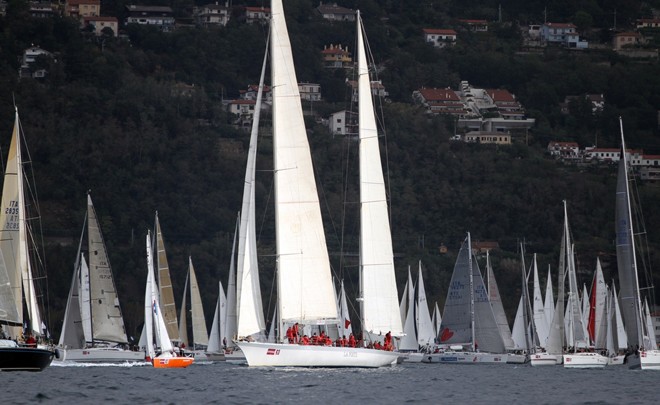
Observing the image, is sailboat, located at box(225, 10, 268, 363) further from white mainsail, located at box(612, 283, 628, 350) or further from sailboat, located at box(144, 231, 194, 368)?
white mainsail, located at box(612, 283, 628, 350)

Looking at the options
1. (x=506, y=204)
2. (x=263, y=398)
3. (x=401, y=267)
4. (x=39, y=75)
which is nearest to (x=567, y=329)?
(x=263, y=398)

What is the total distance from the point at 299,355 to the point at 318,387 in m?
3.58

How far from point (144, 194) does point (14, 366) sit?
104m

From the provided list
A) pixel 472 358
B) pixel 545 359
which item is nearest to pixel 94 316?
pixel 472 358

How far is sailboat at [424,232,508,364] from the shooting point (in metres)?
67.7

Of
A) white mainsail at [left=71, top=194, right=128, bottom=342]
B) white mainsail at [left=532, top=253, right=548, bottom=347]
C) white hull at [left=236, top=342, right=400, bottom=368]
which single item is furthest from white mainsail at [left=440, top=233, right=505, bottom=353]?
white hull at [left=236, top=342, right=400, bottom=368]

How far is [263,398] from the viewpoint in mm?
37875

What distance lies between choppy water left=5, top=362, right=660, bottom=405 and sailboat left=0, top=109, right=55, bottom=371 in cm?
64

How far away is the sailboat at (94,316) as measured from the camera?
61.6 meters

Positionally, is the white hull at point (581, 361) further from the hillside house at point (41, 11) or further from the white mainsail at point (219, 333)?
the hillside house at point (41, 11)

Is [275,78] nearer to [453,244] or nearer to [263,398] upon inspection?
[263,398]

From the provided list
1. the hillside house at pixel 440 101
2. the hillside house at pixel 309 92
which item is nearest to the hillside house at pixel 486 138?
the hillside house at pixel 440 101

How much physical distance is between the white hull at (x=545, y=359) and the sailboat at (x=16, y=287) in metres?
22.5

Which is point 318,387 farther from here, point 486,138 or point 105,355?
point 486,138
